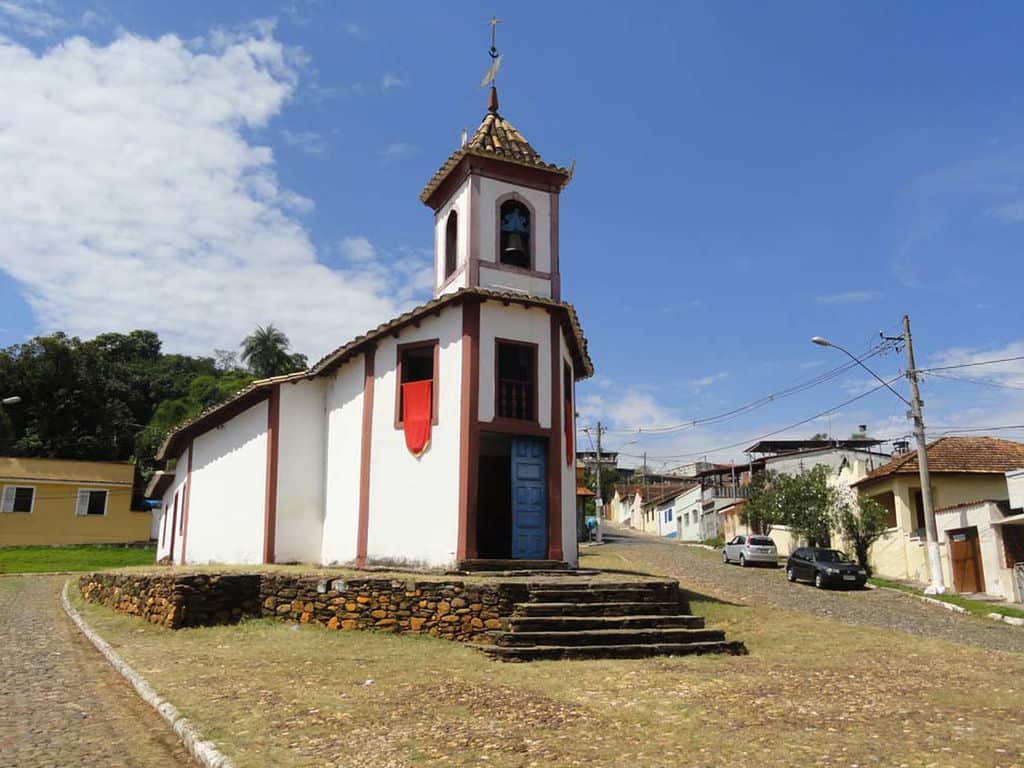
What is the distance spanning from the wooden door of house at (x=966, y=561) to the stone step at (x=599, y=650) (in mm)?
15527

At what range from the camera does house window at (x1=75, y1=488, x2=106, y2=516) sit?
40.5 m

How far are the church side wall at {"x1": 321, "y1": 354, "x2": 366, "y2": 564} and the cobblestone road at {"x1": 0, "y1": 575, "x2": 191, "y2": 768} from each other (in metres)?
5.46

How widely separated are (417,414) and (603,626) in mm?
6325

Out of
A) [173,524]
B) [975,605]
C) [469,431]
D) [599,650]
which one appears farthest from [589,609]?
[173,524]

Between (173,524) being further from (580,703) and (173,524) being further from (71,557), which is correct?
(580,703)

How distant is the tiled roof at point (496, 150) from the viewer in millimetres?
17672

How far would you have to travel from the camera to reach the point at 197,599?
1378 cm

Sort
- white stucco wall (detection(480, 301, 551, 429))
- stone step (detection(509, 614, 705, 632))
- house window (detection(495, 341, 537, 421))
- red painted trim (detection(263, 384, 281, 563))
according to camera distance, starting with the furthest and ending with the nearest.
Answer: red painted trim (detection(263, 384, 281, 563)) < house window (detection(495, 341, 537, 421)) < white stucco wall (detection(480, 301, 551, 429)) < stone step (detection(509, 614, 705, 632))

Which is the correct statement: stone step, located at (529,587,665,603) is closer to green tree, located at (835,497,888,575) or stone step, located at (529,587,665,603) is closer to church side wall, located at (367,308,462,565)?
church side wall, located at (367,308,462,565)

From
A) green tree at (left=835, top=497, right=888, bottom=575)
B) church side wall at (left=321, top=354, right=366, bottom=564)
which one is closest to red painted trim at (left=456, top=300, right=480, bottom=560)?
church side wall at (left=321, top=354, right=366, bottom=564)

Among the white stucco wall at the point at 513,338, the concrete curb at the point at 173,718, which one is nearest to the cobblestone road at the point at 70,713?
the concrete curb at the point at 173,718

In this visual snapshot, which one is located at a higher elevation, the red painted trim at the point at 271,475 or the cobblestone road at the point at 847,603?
the red painted trim at the point at 271,475

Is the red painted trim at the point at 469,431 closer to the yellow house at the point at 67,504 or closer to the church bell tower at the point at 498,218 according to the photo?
the church bell tower at the point at 498,218

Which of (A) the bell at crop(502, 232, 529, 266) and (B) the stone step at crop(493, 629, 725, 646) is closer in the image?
(B) the stone step at crop(493, 629, 725, 646)
